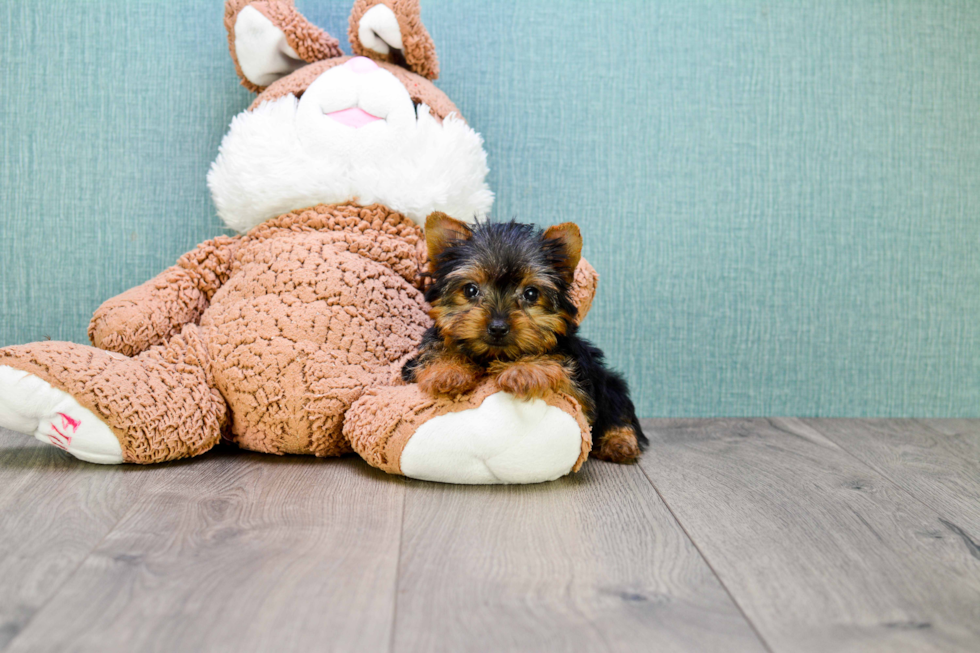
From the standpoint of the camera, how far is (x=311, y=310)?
182 cm

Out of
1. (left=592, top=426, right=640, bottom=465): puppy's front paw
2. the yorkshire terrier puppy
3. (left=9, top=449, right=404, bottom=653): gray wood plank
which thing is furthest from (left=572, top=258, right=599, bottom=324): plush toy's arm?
(left=9, top=449, right=404, bottom=653): gray wood plank

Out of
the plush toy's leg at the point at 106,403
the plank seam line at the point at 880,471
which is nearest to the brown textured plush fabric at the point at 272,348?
the plush toy's leg at the point at 106,403

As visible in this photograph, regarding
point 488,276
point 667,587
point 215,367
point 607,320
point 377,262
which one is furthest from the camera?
point 607,320

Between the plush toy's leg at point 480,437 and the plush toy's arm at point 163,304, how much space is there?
0.65 metres

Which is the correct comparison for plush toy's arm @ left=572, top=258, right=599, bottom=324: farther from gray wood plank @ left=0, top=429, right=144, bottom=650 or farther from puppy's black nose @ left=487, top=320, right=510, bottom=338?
gray wood plank @ left=0, top=429, right=144, bottom=650

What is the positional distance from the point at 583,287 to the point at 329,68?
0.93 m

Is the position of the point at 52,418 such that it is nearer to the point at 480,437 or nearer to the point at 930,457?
the point at 480,437

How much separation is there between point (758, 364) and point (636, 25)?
46.1 inches

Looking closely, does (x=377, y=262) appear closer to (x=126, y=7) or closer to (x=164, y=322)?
(x=164, y=322)

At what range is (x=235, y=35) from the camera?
6.72ft

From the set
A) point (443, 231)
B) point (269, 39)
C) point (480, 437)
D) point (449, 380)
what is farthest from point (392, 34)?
point (480, 437)

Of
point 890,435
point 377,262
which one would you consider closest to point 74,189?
point 377,262

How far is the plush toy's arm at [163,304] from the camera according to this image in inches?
71.7

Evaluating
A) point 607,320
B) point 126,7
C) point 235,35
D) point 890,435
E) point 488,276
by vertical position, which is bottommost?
point 890,435
